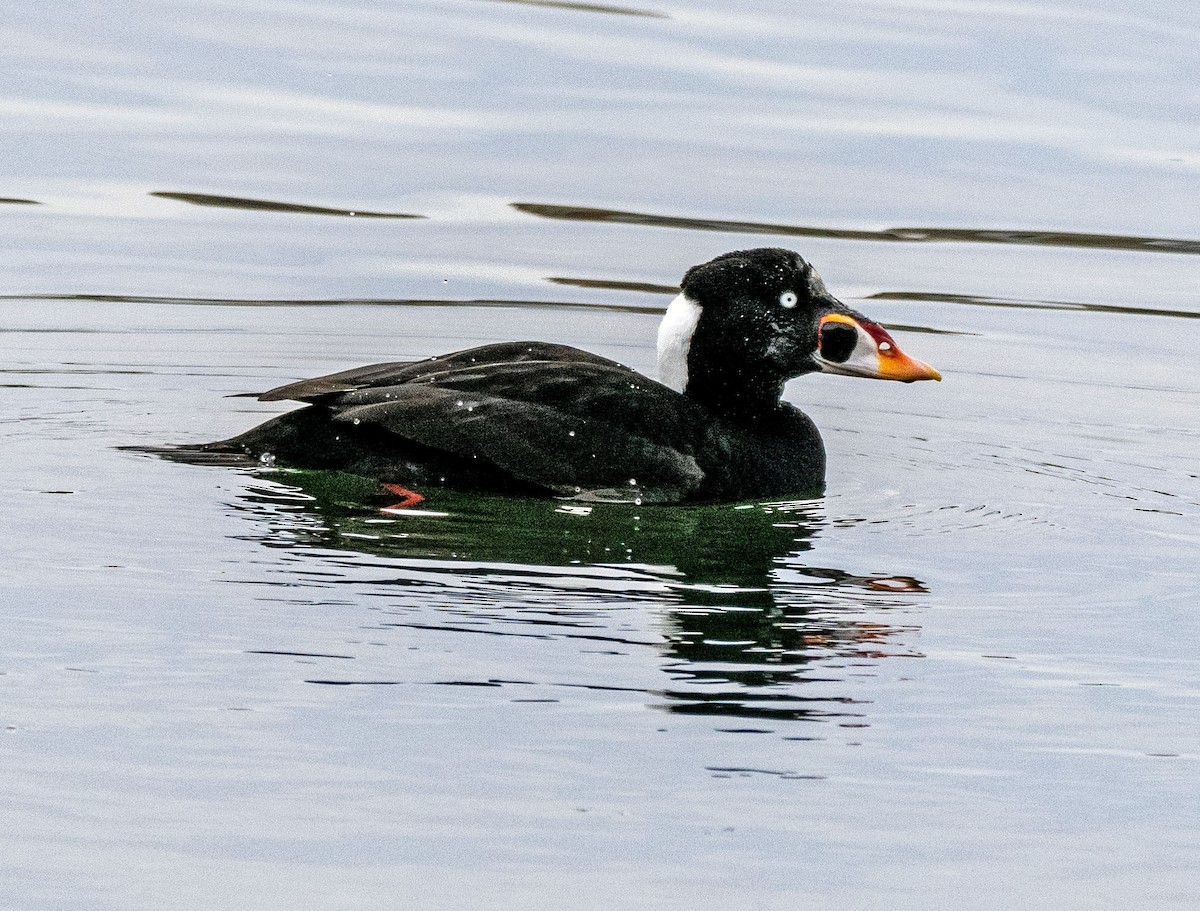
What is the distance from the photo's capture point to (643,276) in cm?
1109

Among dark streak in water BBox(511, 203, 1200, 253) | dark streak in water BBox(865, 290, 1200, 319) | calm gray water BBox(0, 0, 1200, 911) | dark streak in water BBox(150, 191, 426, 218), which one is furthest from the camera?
dark streak in water BBox(150, 191, 426, 218)

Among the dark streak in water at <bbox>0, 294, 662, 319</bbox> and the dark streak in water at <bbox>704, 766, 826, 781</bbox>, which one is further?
the dark streak in water at <bbox>0, 294, 662, 319</bbox>

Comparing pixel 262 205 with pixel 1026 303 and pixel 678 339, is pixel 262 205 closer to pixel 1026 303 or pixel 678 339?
pixel 1026 303

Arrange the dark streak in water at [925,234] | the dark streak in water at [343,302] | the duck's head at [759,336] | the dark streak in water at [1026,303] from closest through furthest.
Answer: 1. the duck's head at [759,336]
2. the dark streak in water at [343,302]
3. the dark streak in water at [1026,303]
4. the dark streak in water at [925,234]

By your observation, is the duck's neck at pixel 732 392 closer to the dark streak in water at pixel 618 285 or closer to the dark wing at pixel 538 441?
the dark wing at pixel 538 441

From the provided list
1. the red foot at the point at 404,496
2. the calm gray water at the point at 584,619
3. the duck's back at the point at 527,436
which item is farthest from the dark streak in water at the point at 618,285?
the red foot at the point at 404,496

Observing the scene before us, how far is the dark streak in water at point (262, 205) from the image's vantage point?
471 inches

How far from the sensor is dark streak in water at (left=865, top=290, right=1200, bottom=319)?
35.7 feet

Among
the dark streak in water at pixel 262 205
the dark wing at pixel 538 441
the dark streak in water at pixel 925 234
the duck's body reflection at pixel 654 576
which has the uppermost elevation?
the dark streak in water at pixel 925 234

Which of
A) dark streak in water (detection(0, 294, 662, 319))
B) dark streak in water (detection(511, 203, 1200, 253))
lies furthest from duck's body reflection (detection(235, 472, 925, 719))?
dark streak in water (detection(511, 203, 1200, 253))

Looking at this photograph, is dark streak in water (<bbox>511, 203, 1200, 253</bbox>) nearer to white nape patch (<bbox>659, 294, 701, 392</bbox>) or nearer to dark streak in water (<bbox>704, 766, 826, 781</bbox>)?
white nape patch (<bbox>659, 294, 701, 392</bbox>)

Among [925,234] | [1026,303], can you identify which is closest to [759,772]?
[1026,303]

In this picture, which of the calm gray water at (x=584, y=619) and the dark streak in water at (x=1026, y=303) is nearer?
the calm gray water at (x=584, y=619)

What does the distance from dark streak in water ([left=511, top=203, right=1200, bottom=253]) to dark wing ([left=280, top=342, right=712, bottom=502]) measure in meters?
4.50
